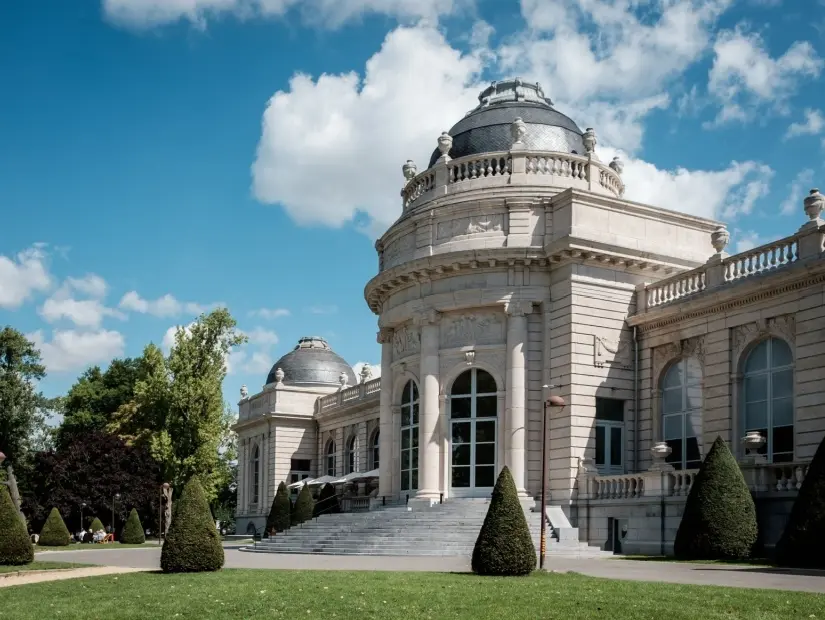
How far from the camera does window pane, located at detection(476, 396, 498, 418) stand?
1282 inches

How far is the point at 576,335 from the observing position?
30.8m

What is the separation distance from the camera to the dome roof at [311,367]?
205 feet

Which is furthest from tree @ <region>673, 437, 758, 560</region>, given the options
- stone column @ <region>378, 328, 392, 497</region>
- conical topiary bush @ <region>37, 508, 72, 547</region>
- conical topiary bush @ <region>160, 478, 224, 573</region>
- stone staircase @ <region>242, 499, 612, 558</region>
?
conical topiary bush @ <region>37, 508, 72, 547</region>

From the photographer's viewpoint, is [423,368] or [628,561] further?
[423,368]

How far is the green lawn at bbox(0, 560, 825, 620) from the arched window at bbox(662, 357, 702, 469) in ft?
39.9

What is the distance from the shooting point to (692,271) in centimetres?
3002

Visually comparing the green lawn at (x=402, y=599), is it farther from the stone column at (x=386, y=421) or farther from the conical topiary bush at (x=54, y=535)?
the conical topiary bush at (x=54, y=535)

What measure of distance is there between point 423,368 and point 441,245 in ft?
13.2

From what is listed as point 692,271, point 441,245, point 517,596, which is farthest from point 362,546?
point 517,596

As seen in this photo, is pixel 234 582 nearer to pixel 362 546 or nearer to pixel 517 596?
pixel 517 596

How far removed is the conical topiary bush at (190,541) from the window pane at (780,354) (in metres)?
15.0

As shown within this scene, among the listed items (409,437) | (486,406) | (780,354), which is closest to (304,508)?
(409,437)

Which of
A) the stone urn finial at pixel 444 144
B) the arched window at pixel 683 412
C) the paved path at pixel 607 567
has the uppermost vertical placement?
the stone urn finial at pixel 444 144

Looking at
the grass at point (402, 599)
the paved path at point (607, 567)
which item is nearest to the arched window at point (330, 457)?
the paved path at point (607, 567)
